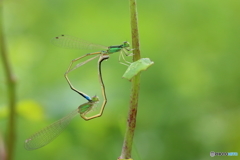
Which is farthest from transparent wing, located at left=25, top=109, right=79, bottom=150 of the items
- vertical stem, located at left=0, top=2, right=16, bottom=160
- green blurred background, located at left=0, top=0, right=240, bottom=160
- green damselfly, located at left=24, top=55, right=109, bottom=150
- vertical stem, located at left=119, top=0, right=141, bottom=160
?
vertical stem, located at left=119, top=0, right=141, bottom=160

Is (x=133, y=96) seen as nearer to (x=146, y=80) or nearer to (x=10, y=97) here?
(x=10, y=97)

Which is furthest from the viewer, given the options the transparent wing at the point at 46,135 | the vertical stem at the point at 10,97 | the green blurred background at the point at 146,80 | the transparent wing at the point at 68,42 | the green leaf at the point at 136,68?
the green blurred background at the point at 146,80

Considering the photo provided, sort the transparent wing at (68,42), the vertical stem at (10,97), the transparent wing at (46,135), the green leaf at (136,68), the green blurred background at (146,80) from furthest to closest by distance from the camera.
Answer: the green blurred background at (146,80)
the transparent wing at (68,42)
the transparent wing at (46,135)
the vertical stem at (10,97)
the green leaf at (136,68)

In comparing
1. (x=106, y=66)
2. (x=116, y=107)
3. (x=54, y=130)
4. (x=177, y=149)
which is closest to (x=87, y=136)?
(x=116, y=107)

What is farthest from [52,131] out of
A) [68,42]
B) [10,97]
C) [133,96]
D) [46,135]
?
[133,96]

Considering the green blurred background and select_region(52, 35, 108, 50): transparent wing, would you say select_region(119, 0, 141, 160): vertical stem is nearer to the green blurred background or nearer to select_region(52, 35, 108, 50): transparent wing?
the green blurred background

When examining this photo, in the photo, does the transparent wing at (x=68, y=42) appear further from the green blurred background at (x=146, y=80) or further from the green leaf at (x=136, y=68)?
the green leaf at (x=136, y=68)

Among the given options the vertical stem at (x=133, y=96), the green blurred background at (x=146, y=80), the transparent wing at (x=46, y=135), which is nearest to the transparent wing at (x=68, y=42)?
the green blurred background at (x=146, y=80)
